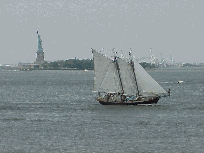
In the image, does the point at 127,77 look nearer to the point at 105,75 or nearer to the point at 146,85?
the point at 146,85

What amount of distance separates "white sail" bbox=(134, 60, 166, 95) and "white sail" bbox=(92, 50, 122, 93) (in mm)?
3631

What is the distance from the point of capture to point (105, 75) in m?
81.0

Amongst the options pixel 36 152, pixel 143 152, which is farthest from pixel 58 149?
pixel 143 152

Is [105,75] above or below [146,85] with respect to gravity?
above

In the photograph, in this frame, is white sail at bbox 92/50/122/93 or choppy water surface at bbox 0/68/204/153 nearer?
choppy water surface at bbox 0/68/204/153

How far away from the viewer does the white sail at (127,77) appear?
266 ft

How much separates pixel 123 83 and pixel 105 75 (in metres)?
3.53

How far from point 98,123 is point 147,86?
22.0 metres

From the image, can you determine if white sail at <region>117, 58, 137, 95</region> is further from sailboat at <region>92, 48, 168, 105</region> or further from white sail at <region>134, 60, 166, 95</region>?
white sail at <region>134, 60, 166, 95</region>

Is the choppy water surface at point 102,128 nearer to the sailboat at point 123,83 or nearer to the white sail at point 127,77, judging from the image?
the sailboat at point 123,83

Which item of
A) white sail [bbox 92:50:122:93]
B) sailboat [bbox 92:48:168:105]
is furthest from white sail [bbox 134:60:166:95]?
white sail [bbox 92:50:122:93]

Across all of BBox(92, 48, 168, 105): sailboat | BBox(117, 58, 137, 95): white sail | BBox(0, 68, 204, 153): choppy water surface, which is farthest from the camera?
BBox(117, 58, 137, 95): white sail

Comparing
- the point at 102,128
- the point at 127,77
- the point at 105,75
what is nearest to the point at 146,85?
the point at 127,77

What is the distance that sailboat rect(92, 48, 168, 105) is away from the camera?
262ft
